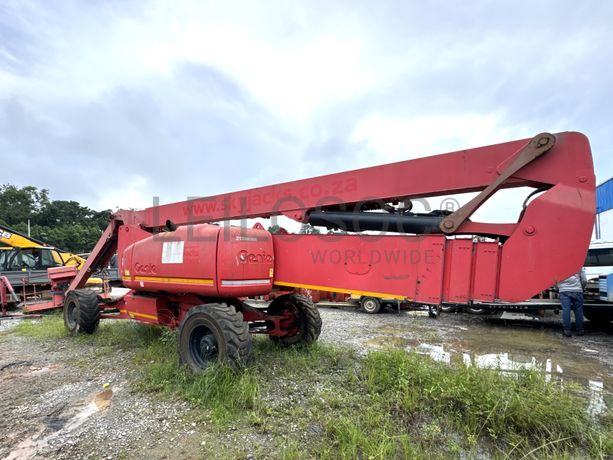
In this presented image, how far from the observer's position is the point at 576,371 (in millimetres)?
5168

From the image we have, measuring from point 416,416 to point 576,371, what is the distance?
356 cm

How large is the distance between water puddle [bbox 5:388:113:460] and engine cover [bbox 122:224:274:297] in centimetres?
150

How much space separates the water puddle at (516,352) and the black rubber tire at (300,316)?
173 cm

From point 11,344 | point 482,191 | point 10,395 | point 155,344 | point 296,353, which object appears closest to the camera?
point 482,191

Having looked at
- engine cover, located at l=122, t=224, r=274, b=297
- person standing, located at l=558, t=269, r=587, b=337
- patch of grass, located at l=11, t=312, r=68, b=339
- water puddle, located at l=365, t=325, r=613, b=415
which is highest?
engine cover, located at l=122, t=224, r=274, b=297

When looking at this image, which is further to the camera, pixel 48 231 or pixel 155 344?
pixel 48 231

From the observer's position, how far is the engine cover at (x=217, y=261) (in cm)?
409

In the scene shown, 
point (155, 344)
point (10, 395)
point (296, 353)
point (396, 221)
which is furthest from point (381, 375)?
point (10, 395)

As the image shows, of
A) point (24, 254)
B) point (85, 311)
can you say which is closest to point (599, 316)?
point (85, 311)

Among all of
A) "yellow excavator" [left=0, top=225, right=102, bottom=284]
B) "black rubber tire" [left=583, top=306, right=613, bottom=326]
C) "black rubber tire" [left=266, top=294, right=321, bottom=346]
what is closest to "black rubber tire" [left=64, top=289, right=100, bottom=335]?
"black rubber tire" [left=266, top=294, right=321, bottom=346]

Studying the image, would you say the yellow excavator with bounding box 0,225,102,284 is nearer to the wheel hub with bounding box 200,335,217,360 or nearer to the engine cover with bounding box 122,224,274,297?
the engine cover with bounding box 122,224,274,297

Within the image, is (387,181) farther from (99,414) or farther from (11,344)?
(11,344)

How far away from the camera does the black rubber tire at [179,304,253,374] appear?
387cm

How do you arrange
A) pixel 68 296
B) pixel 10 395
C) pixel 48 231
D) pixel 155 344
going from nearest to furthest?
pixel 10 395 → pixel 155 344 → pixel 68 296 → pixel 48 231
